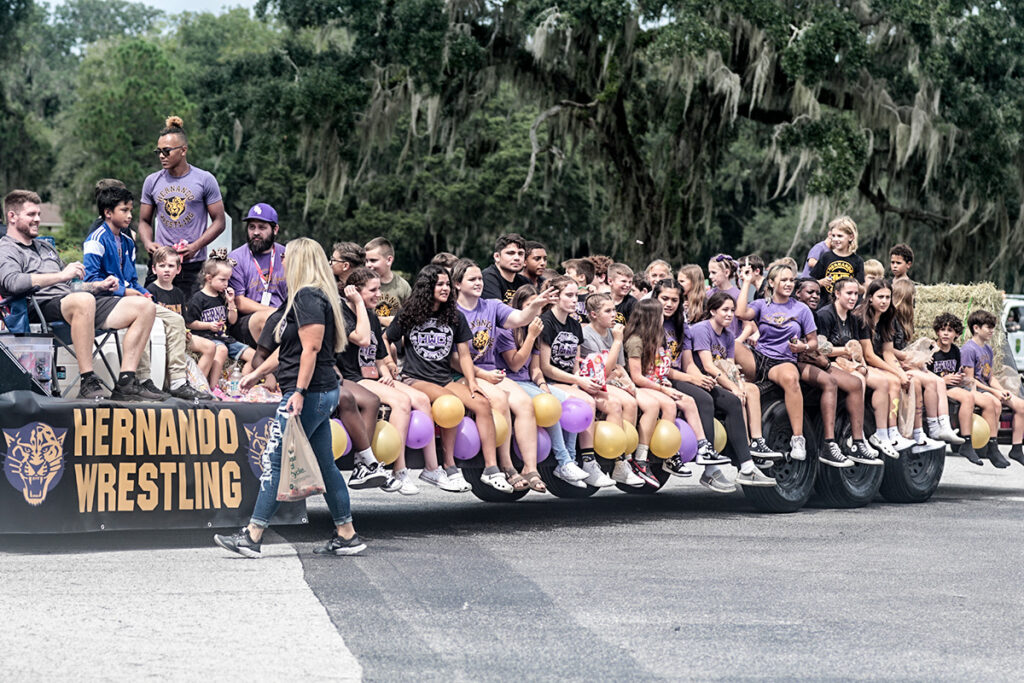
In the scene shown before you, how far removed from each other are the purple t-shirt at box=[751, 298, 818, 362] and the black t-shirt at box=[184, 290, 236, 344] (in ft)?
14.1

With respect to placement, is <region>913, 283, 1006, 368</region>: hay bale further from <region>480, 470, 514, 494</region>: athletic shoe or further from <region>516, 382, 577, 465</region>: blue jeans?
<region>480, 470, 514, 494</region>: athletic shoe

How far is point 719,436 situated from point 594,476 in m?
1.22

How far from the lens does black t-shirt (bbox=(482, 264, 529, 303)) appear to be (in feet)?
35.8

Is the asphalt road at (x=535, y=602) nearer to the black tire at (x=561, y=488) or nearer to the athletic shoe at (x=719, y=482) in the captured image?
the athletic shoe at (x=719, y=482)

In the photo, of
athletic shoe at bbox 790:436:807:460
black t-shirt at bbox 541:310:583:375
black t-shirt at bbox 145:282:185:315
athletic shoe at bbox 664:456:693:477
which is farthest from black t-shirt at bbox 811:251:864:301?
black t-shirt at bbox 145:282:185:315

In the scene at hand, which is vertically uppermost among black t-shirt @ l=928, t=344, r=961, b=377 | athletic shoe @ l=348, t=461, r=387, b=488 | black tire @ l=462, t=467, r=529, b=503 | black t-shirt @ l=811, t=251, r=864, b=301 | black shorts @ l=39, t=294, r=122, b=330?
black t-shirt @ l=811, t=251, r=864, b=301

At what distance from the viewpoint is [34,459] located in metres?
8.71

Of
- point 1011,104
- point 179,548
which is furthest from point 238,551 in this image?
point 1011,104

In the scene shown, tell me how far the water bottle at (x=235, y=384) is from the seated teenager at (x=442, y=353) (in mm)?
1084

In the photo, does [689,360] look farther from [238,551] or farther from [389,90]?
[389,90]

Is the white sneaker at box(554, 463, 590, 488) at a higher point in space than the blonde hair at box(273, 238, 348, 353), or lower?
lower

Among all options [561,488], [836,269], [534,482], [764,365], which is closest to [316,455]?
[534,482]

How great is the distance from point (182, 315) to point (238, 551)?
7.61ft

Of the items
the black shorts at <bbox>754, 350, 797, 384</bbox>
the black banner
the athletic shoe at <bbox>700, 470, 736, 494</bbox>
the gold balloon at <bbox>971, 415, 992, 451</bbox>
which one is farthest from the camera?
the gold balloon at <bbox>971, 415, 992, 451</bbox>
